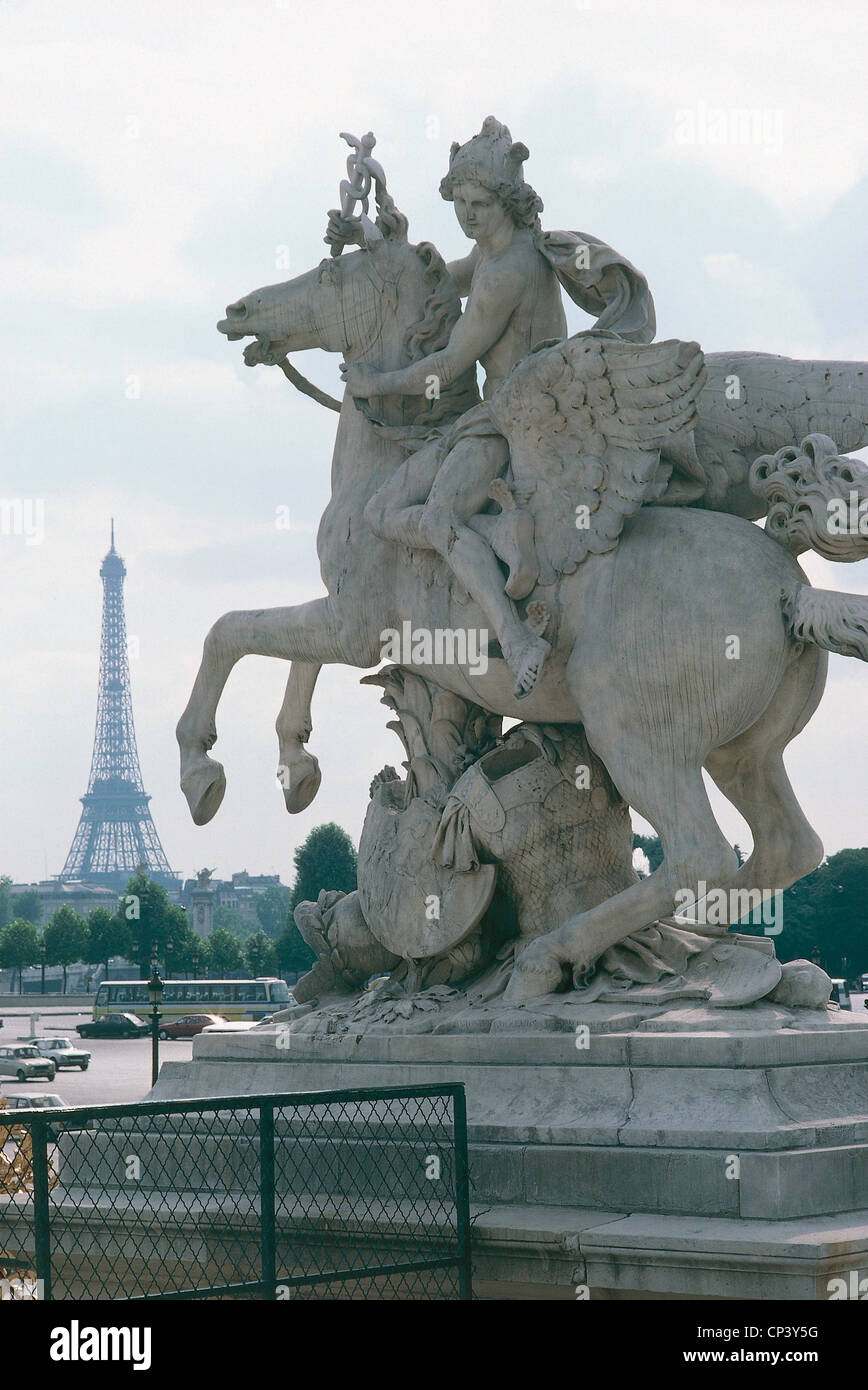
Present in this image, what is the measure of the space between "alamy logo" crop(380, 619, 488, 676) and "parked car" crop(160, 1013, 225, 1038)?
44.3 meters

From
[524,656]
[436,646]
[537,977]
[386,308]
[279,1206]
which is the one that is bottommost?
[279,1206]

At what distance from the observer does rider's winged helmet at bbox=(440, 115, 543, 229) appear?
8.30 m

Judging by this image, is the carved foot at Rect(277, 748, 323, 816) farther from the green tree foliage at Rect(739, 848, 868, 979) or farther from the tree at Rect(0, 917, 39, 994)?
the tree at Rect(0, 917, 39, 994)

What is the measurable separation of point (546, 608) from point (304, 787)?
92.2 inches

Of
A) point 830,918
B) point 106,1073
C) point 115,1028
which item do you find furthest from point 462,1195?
point 115,1028

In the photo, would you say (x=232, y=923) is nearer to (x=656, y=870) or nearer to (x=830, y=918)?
(x=830, y=918)

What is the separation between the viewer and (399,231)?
9070mm

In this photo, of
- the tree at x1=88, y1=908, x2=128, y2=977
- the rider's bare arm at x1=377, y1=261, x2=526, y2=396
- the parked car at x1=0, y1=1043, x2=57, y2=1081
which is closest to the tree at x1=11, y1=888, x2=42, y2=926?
the tree at x1=88, y1=908, x2=128, y2=977

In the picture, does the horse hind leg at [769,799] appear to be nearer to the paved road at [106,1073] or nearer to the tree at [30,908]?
the paved road at [106,1073]

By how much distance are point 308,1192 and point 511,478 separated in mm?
3367

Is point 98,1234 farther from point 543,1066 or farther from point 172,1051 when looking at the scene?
point 172,1051

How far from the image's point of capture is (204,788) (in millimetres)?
9133

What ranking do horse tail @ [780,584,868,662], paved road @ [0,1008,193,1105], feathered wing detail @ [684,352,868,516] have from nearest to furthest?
horse tail @ [780,584,868,662]
feathered wing detail @ [684,352,868,516]
paved road @ [0,1008,193,1105]
